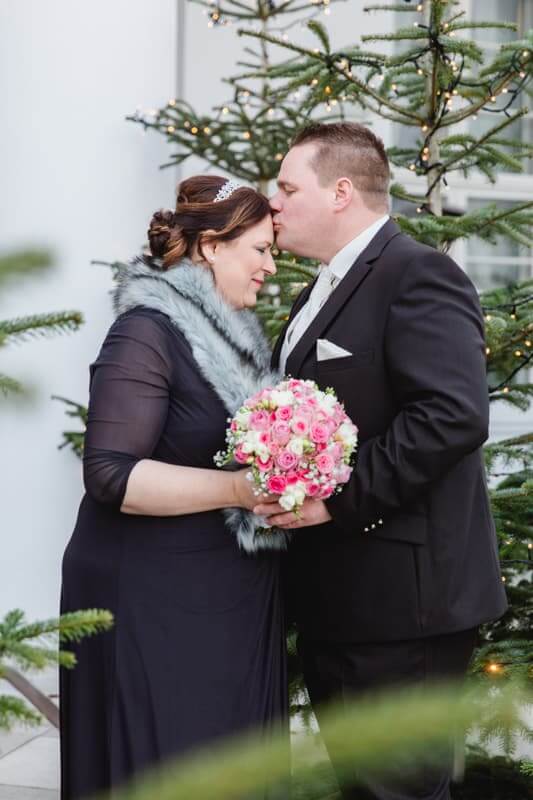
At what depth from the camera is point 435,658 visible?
2150 mm

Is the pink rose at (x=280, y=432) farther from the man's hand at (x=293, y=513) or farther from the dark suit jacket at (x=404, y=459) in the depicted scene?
the dark suit jacket at (x=404, y=459)

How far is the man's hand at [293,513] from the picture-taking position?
1967mm

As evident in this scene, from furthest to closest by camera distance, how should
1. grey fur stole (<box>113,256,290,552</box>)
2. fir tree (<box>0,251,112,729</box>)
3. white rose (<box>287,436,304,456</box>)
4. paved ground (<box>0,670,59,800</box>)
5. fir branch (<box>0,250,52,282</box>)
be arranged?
1. paved ground (<box>0,670,59,800</box>)
2. grey fur stole (<box>113,256,290,552</box>)
3. white rose (<box>287,436,304,456</box>)
4. fir tree (<box>0,251,112,729</box>)
5. fir branch (<box>0,250,52,282</box>)

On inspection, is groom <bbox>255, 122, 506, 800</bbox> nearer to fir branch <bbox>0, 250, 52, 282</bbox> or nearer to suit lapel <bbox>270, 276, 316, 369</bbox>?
suit lapel <bbox>270, 276, 316, 369</bbox>

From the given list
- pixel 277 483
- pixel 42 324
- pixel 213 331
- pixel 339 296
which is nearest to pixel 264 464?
pixel 277 483

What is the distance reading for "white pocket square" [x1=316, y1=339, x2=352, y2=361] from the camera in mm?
2137

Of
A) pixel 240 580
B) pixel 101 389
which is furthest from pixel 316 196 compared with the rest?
pixel 240 580

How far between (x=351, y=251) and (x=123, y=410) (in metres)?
0.70

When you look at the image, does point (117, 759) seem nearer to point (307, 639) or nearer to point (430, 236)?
point (307, 639)

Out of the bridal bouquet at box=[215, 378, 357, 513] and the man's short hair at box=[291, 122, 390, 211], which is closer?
the bridal bouquet at box=[215, 378, 357, 513]

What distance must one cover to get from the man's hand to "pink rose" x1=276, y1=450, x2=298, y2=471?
0.10 meters

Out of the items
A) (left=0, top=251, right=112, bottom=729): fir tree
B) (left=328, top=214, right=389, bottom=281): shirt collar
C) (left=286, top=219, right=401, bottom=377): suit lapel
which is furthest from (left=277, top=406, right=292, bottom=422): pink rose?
(left=0, top=251, right=112, bottom=729): fir tree

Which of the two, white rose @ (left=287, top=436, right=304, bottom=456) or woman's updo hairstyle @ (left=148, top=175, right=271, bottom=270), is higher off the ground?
woman's updo hairstyle @ (left=148, top=175, right=271, bottom=270)

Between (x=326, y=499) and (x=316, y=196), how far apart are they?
2.45ft
